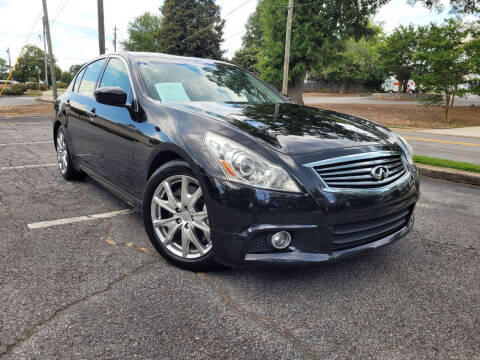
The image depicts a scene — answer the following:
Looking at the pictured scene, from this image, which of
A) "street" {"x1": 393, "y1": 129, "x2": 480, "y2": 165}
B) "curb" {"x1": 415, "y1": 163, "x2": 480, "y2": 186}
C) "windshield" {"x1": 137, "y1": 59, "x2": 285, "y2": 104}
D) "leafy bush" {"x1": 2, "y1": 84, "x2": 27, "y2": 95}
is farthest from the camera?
"leafy bush" {"x1": 2, "y1": 84, "x2": 27, "y2": 95}


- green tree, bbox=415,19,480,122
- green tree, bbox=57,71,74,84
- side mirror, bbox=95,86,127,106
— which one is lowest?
side mirror, bbox=95,86,127,106

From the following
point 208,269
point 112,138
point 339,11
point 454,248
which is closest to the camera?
point 208,269

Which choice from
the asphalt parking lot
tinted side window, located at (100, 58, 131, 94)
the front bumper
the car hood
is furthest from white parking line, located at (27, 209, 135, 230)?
the front bumper

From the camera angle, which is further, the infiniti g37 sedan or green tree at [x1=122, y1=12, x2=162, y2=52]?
green tree at [x1=122, y1=12, x2=162, y2=52]

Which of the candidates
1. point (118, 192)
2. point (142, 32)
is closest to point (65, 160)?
point (118, 192)

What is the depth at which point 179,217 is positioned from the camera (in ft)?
8.79

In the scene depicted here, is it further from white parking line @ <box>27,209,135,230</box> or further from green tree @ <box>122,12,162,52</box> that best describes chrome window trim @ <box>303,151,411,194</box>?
green tree @ <box>122,12,162,52</box>

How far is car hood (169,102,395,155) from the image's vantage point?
2.45m

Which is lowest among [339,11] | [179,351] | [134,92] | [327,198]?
[179,351]

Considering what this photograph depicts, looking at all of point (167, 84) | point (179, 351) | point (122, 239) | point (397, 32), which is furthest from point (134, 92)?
point (397, 32)

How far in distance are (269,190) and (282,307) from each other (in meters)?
0.71

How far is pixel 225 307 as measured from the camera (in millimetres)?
2271

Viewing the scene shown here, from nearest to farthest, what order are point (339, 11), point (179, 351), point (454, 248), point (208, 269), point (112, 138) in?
1. point (179, 351)
2. point (208, 269)
3. point (454, 248)
4. point (112, 138)
5. point (339, 11)

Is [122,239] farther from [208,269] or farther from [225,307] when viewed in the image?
[225,307]
